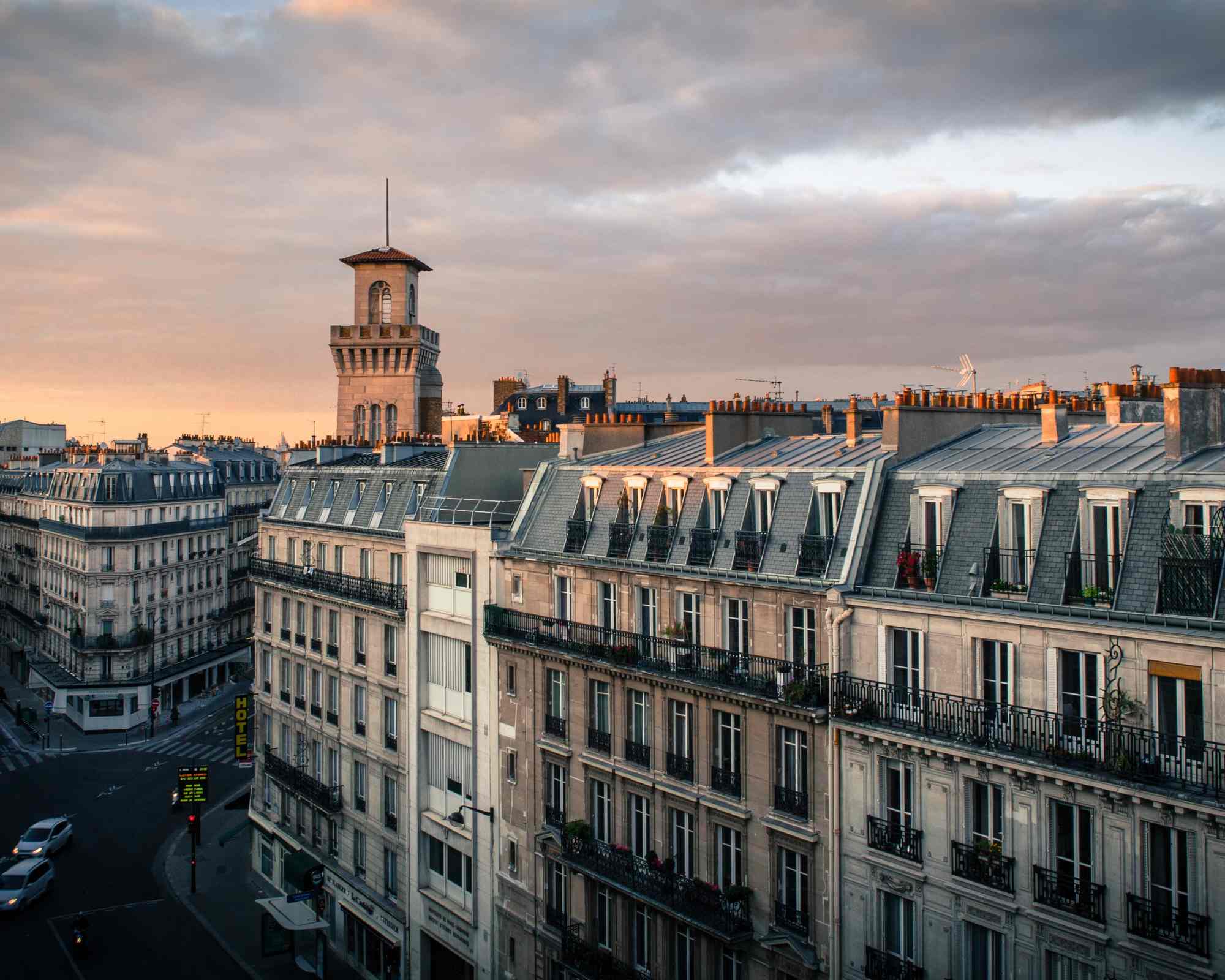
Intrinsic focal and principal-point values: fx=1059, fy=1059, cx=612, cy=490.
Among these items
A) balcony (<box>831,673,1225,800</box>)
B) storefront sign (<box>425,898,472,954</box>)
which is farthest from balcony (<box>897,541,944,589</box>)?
storefront sign (<box>425,898,472,954</box>)

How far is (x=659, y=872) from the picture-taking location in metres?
25.5

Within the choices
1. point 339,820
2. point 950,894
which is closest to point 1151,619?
point 950,894

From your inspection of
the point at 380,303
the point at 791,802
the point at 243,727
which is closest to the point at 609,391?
the point at 380,303

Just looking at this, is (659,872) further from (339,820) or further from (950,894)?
(339,820)

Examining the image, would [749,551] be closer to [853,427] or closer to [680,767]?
[853,427]

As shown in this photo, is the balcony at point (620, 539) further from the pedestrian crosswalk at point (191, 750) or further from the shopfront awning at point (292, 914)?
the pedestrian crosswalk at point (191, 750)

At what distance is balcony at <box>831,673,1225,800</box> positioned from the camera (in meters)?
16.7

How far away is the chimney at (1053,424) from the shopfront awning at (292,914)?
100 ft

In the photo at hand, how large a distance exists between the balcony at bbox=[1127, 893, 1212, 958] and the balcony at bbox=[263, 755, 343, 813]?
29.5 meters

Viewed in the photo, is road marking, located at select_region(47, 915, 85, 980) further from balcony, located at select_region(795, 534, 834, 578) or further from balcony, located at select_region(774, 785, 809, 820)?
balcony, located at select_region(795, 534, 834, 578)

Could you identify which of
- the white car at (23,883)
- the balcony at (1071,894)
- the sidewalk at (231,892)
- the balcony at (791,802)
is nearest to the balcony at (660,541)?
the balcony at (791,802)

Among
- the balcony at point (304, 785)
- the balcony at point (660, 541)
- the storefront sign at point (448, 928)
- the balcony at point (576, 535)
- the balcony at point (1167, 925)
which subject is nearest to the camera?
the balcony at point (1167, 925)

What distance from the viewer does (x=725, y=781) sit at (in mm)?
24203

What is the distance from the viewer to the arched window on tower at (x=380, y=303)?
2564 inches
